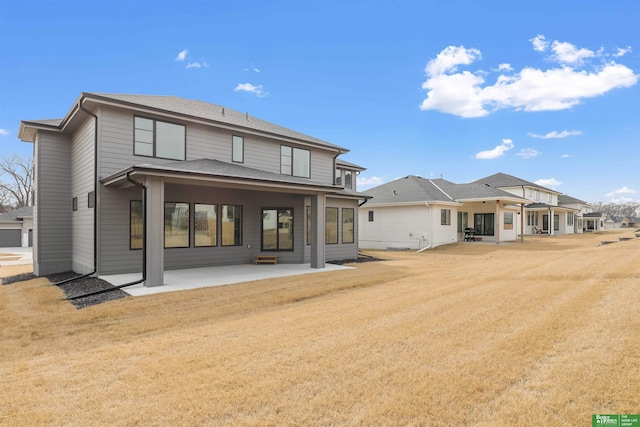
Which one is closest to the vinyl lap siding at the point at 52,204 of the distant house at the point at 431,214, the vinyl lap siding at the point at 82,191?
the vinyl lap siding at the point at 82,191

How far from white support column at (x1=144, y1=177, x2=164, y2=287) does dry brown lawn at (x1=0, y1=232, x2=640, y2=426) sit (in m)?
1.62

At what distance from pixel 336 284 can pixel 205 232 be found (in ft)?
18.9

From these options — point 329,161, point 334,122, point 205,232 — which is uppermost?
point 334,122

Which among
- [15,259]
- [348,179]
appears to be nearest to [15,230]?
[15,259]

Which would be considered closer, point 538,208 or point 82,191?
point 82,191

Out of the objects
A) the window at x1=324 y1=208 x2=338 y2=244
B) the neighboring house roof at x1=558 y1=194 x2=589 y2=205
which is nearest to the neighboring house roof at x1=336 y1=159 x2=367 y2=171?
the window at x1=324 y1=208 x2=338 y2=244

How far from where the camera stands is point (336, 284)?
9.02 m

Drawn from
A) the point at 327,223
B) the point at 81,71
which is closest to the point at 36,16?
the point at 81,71

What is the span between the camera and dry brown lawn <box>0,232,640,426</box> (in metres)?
2.82

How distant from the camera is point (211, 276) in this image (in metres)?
10.2

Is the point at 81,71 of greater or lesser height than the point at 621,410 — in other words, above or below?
above

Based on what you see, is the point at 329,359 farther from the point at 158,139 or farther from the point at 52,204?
the point at 52,204

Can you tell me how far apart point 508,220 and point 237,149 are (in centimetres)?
2316

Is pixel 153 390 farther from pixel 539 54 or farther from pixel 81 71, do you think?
pixel 81 71
